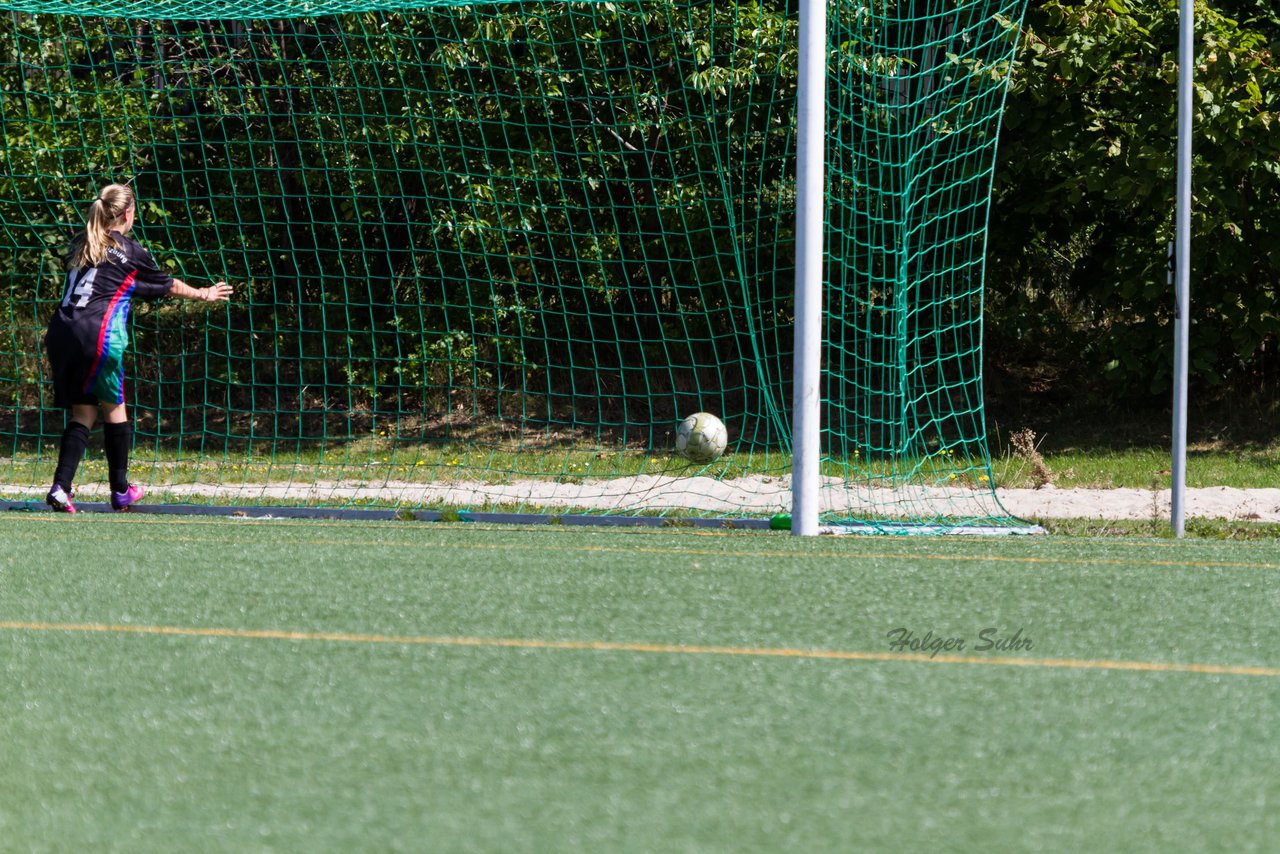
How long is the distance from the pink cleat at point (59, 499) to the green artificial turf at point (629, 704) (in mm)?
1545

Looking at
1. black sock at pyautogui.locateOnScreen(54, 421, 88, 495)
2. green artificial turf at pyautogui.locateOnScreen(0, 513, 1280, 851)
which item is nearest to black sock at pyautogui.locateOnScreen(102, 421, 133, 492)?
black sock at pyautogui.locateOnScreen(54, 421, 88, 495)

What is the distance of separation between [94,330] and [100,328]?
Result: 0.03 metres

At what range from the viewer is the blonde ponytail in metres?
6.72

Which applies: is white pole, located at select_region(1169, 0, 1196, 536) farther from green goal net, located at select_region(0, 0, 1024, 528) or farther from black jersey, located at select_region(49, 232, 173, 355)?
black jersey, located at select_region(49, 232, 173, 355)

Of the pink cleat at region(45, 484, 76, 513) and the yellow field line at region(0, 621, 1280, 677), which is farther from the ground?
the yellow field line at region(0, 621, 1280, 677)

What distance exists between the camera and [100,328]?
6668 millimetres

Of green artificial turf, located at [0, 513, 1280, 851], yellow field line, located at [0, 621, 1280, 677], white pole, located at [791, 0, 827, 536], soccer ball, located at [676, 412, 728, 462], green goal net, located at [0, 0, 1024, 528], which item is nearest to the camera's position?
green artificial turf, located at [0, 513, 1280, 851]

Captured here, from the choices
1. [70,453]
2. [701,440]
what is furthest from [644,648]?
[701,440]

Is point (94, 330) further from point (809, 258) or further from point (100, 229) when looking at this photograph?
point (809, 258)

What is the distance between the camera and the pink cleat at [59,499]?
21.7 feet

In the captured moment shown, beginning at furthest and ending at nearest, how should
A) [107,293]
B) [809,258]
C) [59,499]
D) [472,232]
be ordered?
[472,232] < [107,293] < [59,499] < [809,258]

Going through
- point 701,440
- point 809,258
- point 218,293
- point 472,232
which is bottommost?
point 701,440

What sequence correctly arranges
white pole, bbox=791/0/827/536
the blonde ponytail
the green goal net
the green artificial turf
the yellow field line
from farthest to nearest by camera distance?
the green goal net
the blonde ponytail
white pole, bbox=791/0/827/536
the yellow field line
the green artificial turf

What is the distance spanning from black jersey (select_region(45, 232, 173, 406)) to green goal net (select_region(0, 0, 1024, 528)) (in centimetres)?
257
